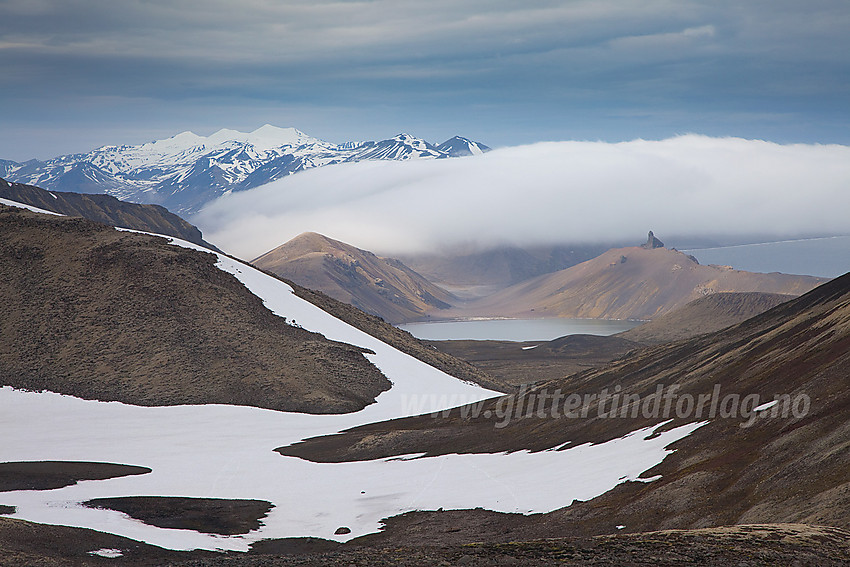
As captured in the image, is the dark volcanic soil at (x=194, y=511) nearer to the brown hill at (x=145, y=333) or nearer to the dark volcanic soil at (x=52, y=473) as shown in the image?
the dark volcanic soil at (x=52, y=473)

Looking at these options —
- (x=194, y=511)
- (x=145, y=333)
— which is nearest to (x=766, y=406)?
(x=194, y=511)

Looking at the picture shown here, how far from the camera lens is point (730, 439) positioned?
42.1m

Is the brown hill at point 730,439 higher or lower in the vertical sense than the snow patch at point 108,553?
higher

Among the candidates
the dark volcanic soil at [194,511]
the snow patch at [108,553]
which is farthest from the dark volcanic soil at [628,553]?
the dark volcanic soil at [194,511]

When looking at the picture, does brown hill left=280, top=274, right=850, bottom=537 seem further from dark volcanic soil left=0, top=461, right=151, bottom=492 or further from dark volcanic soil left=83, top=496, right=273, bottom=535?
dark volcanic soil left=0, top=461, right=151, bottom=492

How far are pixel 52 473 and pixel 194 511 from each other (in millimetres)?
16902

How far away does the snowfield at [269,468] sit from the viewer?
4522 cm

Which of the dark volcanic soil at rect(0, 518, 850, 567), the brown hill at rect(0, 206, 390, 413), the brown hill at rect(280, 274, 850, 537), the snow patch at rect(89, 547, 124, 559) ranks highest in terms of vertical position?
the brown hill at rect(0, 206, 390, 413)

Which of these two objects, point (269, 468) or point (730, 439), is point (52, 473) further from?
point (730, 439)

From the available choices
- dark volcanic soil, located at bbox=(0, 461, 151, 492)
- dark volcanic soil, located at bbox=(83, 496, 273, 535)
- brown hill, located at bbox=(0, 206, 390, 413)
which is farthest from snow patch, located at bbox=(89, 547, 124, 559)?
brown hill, located at bbox=(0, 206, 390, 413)

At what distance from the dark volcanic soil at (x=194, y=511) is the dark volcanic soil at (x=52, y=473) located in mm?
6985

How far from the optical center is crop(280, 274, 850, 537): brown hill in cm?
3228

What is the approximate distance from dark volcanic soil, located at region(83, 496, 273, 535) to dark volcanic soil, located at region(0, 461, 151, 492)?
698 centimetres

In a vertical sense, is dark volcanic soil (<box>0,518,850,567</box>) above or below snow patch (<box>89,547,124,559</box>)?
above
